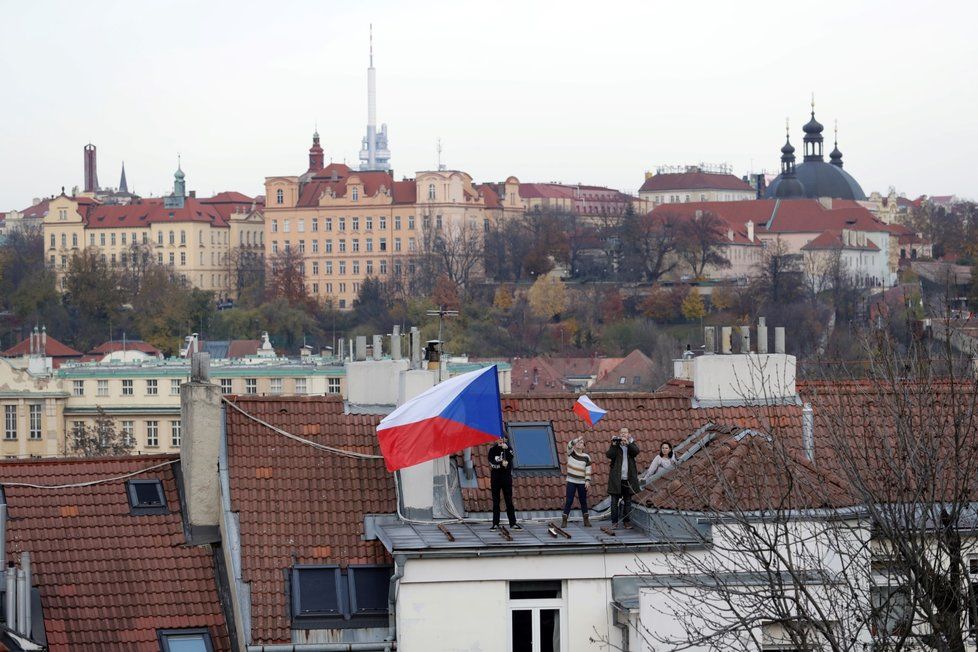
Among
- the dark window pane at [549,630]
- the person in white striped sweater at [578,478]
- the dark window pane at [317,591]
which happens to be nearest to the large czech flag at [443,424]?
the person in white striped sweater at [578,478]

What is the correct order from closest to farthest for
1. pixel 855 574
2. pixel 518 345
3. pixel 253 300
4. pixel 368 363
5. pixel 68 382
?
pixel 855 574
pixel 368 363
pixel 68 382
pixel 518 345
pixel 253 300

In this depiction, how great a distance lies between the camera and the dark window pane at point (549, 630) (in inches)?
559

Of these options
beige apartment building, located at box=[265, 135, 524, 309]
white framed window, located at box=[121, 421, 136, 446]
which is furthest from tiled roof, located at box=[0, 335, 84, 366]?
beige apartment building, located at box=[265, 135, 524, 309]

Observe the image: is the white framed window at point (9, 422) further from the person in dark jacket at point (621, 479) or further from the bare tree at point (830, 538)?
the bare tree at point (830, 538)

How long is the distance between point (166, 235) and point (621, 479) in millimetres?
150259

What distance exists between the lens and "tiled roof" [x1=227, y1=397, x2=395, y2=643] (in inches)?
567

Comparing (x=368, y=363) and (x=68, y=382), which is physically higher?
(x=368, y=363)

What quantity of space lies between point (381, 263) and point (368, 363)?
14057cm

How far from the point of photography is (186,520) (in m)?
15.3

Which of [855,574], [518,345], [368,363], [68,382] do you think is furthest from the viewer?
[518,345]

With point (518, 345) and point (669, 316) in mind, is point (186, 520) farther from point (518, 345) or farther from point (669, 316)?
point (669, 316)

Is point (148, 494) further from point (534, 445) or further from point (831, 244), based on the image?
point (831, 244)

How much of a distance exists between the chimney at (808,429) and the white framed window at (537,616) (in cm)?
270

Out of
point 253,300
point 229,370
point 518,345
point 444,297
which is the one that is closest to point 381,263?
point 253,300
